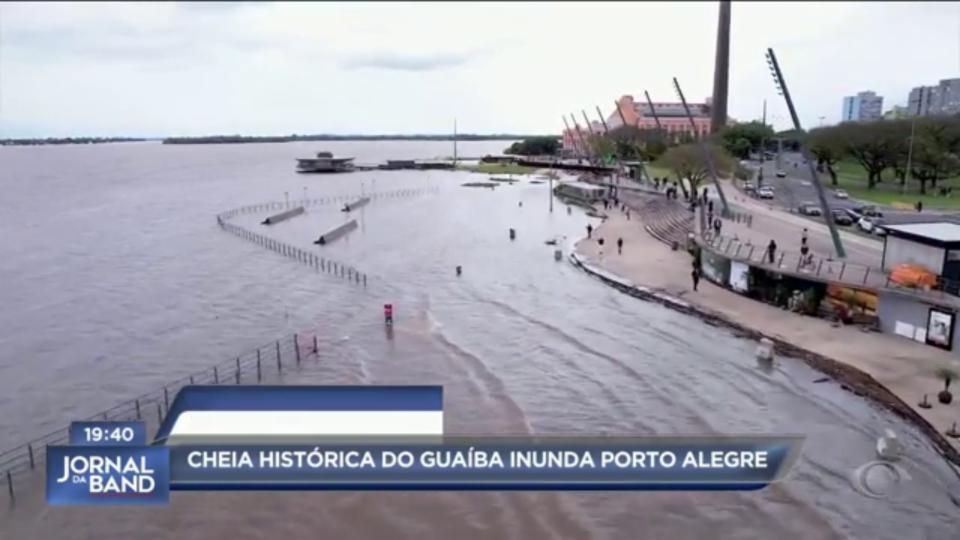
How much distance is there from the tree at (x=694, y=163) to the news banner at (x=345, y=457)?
169ft

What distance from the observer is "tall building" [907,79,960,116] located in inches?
1454

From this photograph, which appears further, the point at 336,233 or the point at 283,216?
the point at 283,216

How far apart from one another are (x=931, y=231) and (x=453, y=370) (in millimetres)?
16984

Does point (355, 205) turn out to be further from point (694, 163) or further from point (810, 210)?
point (810, 210)

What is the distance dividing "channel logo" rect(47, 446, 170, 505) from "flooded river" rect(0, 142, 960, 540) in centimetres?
477

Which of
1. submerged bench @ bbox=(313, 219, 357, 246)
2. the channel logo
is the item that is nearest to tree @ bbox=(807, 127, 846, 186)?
submerged bench @ bbox=(313, 219, 357, 246)

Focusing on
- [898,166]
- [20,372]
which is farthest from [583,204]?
[20,372]

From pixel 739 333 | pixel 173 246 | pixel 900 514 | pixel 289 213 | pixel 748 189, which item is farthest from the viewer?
pixel 289 213

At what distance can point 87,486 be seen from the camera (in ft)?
30.0

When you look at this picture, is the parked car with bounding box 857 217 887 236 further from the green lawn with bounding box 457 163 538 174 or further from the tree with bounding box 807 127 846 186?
the green lawn with bounding box 457 163 538 174

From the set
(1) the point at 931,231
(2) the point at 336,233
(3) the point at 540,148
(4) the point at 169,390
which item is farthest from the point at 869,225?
(3) the point at 540,148

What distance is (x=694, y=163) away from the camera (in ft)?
202

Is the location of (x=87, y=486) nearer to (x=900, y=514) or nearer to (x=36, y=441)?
(x=36, y=441)

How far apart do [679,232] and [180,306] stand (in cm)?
2975
